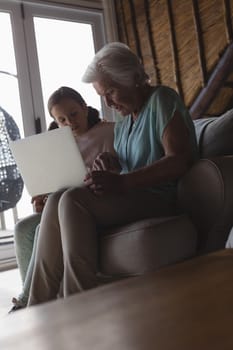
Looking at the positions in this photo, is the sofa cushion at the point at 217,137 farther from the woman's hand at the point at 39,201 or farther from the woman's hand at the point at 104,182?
the woman's hand at the point at 39,201

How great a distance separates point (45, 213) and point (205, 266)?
796 millimetres

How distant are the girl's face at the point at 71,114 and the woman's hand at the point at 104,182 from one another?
706 mm

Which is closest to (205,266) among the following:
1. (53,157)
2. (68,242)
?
(68,242)

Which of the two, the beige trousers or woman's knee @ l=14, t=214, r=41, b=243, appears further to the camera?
woman's knee @ l=14, t=214, r=41, b=243

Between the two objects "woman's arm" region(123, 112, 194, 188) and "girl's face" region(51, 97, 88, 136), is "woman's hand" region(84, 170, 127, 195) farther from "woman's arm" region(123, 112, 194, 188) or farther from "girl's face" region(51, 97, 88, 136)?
"girl's face" region(51, 97, 88, 136)

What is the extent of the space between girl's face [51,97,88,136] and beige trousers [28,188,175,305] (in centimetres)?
68

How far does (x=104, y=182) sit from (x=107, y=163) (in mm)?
339

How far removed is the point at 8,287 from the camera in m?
2.72

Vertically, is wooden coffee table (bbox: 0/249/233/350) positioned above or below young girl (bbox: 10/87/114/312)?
below

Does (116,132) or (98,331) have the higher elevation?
(116,132)

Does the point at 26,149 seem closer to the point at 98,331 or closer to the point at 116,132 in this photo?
the point at 116,132

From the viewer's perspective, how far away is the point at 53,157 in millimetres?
1712

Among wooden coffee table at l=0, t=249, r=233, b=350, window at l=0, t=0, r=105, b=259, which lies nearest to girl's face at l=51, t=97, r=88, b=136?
window at l=0, t=0, r=105, b=259

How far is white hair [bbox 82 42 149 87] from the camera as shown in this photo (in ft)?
5.90
